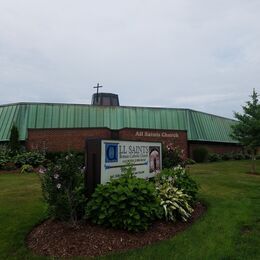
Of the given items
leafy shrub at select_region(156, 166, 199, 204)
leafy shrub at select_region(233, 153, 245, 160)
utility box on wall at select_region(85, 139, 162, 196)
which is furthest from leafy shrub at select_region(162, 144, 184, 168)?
leafy shrub at select_region(233, 153, 245, 160)

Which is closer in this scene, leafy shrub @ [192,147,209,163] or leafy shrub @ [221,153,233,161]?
leafy shrub @ [192,147,209,163]

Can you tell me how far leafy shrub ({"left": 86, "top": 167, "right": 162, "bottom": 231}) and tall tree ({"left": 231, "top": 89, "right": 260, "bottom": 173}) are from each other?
15.5m

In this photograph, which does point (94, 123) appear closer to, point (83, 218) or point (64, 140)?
point (64, 140)

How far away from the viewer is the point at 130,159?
918 cm

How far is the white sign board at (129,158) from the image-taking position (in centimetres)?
808

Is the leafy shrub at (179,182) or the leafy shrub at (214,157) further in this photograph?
the leafy shrub at (214,157)

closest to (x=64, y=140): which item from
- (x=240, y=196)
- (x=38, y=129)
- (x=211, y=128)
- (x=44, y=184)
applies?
(x=38, y=129)

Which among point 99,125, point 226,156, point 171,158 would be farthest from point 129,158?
point 226,156

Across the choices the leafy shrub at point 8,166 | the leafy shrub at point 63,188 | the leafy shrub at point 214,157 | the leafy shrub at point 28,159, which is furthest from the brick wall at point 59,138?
the leafy shrub at point 63,188

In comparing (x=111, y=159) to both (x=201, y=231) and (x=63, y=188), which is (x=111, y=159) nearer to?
(x=63, y=188)

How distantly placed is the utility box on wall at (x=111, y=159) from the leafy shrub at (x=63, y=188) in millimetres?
659

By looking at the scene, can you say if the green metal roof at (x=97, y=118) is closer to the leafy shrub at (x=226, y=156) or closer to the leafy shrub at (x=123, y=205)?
the leafy shrub at (x=226, y=156)

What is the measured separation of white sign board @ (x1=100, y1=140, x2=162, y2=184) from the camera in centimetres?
808

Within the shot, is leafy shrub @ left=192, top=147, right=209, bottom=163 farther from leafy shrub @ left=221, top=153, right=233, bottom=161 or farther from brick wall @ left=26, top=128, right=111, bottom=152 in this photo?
brick wall @ left=26, top=128, right=111, bottom=152
